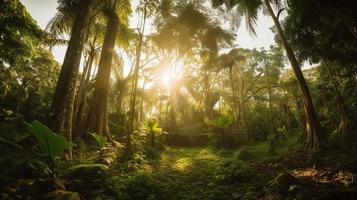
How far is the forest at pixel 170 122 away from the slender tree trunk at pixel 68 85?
0.04 m

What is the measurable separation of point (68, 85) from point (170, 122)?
15777 millimetres

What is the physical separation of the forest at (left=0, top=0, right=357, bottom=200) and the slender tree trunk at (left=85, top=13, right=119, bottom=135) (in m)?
0.05

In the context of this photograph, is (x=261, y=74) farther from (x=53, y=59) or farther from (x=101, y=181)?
(x=101, y=181)

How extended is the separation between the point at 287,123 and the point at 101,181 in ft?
85.0

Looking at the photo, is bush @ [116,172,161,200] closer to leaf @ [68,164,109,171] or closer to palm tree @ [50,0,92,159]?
leaf @ [68,164,109,171]

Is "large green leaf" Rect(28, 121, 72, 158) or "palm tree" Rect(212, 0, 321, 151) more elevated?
"palm tree" Rect(212, 0, 321, 151)

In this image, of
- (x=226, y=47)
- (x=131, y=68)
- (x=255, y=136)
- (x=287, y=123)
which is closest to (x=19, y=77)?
(x=131, y=68)

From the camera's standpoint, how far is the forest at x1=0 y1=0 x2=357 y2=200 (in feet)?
15.3

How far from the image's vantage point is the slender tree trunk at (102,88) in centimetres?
1085

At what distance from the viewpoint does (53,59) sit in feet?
85.0

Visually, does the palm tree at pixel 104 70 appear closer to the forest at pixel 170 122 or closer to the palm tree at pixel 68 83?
the forest at pixel 170 122

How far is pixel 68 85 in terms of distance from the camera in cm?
769

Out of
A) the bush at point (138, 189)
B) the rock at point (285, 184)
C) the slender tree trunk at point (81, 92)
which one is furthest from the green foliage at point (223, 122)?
the rock at point (285, 184)

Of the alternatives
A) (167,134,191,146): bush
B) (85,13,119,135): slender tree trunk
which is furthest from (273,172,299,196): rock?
(167,134,191,146): bush
